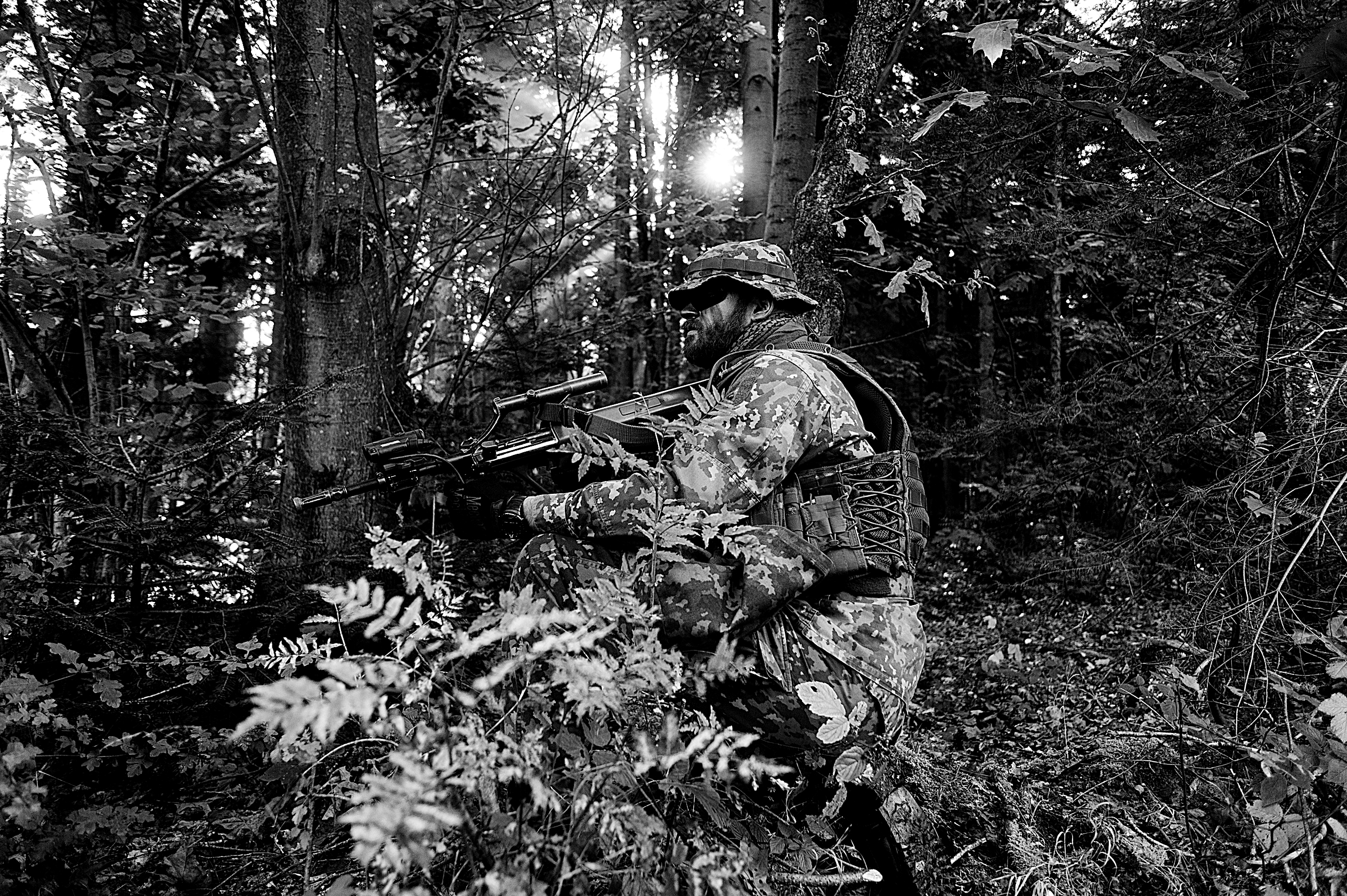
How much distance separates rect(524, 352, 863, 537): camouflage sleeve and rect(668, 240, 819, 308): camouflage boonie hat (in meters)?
0.46

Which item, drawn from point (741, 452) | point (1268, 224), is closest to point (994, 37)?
point (741, 452)

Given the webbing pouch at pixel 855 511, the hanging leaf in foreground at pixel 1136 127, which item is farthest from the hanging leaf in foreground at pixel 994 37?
the webbing pouch at pixel 855 511

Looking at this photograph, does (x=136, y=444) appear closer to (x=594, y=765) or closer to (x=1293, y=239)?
(x=594, y=765)

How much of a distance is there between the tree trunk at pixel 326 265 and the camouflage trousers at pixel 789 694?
110cm

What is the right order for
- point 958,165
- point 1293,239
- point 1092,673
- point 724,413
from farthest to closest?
point 1092,673, point 958,165, point 1293,239, point 724,413

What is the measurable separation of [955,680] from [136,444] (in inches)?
199

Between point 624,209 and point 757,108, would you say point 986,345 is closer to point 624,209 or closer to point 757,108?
point 757,108

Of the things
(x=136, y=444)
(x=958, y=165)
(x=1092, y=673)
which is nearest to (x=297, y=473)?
(x=136, y=444)

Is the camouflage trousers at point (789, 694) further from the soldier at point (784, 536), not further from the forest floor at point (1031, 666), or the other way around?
the forest floor at point (1031, 666)

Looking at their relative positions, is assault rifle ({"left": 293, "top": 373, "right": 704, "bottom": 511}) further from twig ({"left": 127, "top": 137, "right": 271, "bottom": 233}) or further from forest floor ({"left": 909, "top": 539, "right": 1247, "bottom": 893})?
forest floor ({"left": 909, "top": 539, "right": 1247, "bottom": 893})

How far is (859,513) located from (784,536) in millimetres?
452

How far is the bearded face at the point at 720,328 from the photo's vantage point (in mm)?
3578

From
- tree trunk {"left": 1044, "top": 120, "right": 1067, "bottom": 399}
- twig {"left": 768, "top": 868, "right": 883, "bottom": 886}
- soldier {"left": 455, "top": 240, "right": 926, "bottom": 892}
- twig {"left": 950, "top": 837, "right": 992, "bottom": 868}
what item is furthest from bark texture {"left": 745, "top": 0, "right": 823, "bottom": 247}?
twig {"left": 768, "top": 868, "right": 883, "bottom": 886}

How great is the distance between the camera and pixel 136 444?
332cm
